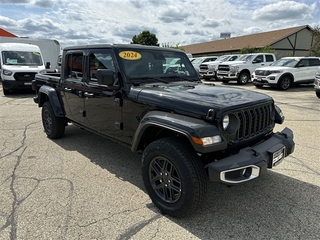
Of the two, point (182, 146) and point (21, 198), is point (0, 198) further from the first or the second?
point (182, 146)

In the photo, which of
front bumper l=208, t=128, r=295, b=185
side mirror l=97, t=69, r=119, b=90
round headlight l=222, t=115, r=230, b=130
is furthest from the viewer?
side mirror l=97, t=69, r=119, b=90

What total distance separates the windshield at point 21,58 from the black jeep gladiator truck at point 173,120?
9244mm

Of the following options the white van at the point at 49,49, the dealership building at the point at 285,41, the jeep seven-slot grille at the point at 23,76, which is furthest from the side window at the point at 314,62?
the dealership building at the point at 285,41

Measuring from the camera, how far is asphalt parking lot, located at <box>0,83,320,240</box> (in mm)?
2549

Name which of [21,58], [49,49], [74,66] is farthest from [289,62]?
[49,49]

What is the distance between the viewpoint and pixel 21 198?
313 centimetres

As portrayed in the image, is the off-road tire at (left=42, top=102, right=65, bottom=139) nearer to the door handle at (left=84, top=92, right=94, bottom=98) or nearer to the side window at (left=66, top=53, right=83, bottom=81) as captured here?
the side window at (left=66, top=53, right=83, bottom=81)

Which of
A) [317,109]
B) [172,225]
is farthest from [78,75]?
[317,109]

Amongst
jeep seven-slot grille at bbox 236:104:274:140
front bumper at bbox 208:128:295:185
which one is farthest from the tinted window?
front bumper at bbox 208:128:295:185

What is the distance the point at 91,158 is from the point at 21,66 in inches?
379

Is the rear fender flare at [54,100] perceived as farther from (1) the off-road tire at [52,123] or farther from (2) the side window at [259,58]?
(2) the side window at [259,58]

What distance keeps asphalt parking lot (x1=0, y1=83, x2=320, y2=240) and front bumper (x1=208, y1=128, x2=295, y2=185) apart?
559 millimetres

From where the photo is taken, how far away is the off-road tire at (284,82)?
44.0 feet

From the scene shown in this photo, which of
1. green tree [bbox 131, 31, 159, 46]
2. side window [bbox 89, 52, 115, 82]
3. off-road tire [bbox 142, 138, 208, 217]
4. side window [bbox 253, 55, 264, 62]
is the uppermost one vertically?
green tree [bbox 131, 31, 159, 46]
